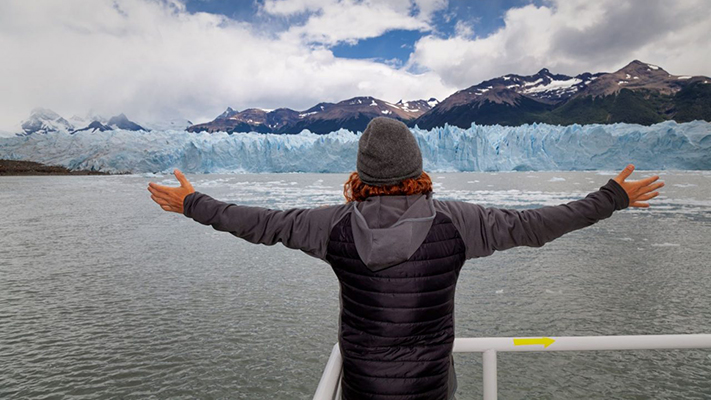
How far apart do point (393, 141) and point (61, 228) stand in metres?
14.4

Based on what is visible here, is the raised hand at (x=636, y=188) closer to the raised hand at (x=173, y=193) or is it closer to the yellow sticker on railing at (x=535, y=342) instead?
the yellow sticker on railing at (x=535, y=342)

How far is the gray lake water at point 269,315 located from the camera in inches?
160

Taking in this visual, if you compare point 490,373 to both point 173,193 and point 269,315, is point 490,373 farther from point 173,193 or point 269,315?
point 269,315

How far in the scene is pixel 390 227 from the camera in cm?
119

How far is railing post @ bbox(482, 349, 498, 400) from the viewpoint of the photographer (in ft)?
4.83

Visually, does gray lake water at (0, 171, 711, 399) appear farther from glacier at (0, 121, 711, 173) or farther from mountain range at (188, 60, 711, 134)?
mountain range at (188, 60, 711, 134)

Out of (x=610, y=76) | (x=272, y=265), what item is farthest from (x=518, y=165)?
(x=610, y=76)

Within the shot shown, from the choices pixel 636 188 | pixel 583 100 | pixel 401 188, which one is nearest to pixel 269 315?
pixel 401 188

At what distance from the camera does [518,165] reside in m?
38.1

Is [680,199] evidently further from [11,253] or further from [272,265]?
[11,253]

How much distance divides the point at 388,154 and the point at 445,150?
38449 mm

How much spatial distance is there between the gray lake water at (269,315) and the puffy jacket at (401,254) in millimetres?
2961

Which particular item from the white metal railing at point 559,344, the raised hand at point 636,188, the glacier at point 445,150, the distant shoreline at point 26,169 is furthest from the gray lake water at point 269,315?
the distant shoreline at point 26,169

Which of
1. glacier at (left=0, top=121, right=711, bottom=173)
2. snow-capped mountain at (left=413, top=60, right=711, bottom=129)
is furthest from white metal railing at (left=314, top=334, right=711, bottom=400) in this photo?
snow-capped mountain at (left=413, top=60, right=711, bottom=129)
